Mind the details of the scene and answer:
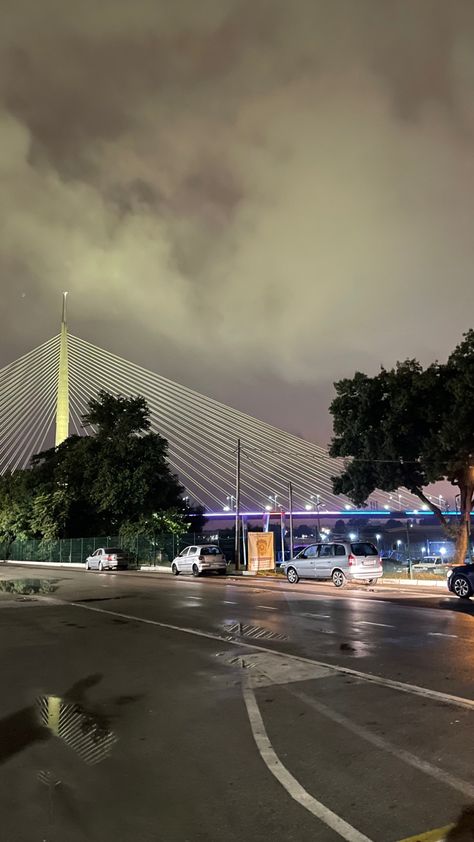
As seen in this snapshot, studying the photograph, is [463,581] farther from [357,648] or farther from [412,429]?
[412,429]

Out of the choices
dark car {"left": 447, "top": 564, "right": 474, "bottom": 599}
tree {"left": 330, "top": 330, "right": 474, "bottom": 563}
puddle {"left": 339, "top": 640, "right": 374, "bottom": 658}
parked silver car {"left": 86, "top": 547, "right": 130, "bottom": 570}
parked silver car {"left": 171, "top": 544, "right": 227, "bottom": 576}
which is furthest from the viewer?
parked silver car {"left": 86, "top": 547, "right": 130, "bottom": 570}

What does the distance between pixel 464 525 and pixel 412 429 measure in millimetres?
5546

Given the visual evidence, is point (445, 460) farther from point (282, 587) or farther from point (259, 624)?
point (259, 624)

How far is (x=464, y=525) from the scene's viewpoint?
103 feet

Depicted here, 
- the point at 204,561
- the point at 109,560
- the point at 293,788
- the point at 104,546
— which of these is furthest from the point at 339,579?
the point at 104,546

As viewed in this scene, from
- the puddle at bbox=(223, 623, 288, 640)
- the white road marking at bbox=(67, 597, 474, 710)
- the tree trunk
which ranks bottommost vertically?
the white road marking at bbox=(67, 597, 474, 710)

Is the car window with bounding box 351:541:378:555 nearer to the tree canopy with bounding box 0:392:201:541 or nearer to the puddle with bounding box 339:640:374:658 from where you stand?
the puddle with bounding box 339:640:374:658

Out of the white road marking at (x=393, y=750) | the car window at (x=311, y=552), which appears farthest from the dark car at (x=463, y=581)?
the white road marking at (x=393, y=750)

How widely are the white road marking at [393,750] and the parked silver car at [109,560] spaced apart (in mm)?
34631

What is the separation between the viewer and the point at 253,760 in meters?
5.08

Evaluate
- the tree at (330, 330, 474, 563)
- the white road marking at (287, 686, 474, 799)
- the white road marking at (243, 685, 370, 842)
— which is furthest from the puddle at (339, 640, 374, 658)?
the tree at (330, 330, 474, 563)

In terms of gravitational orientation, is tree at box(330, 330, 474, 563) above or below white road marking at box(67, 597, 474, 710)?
above

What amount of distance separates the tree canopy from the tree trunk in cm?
2424

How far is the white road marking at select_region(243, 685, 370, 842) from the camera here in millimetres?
3851
